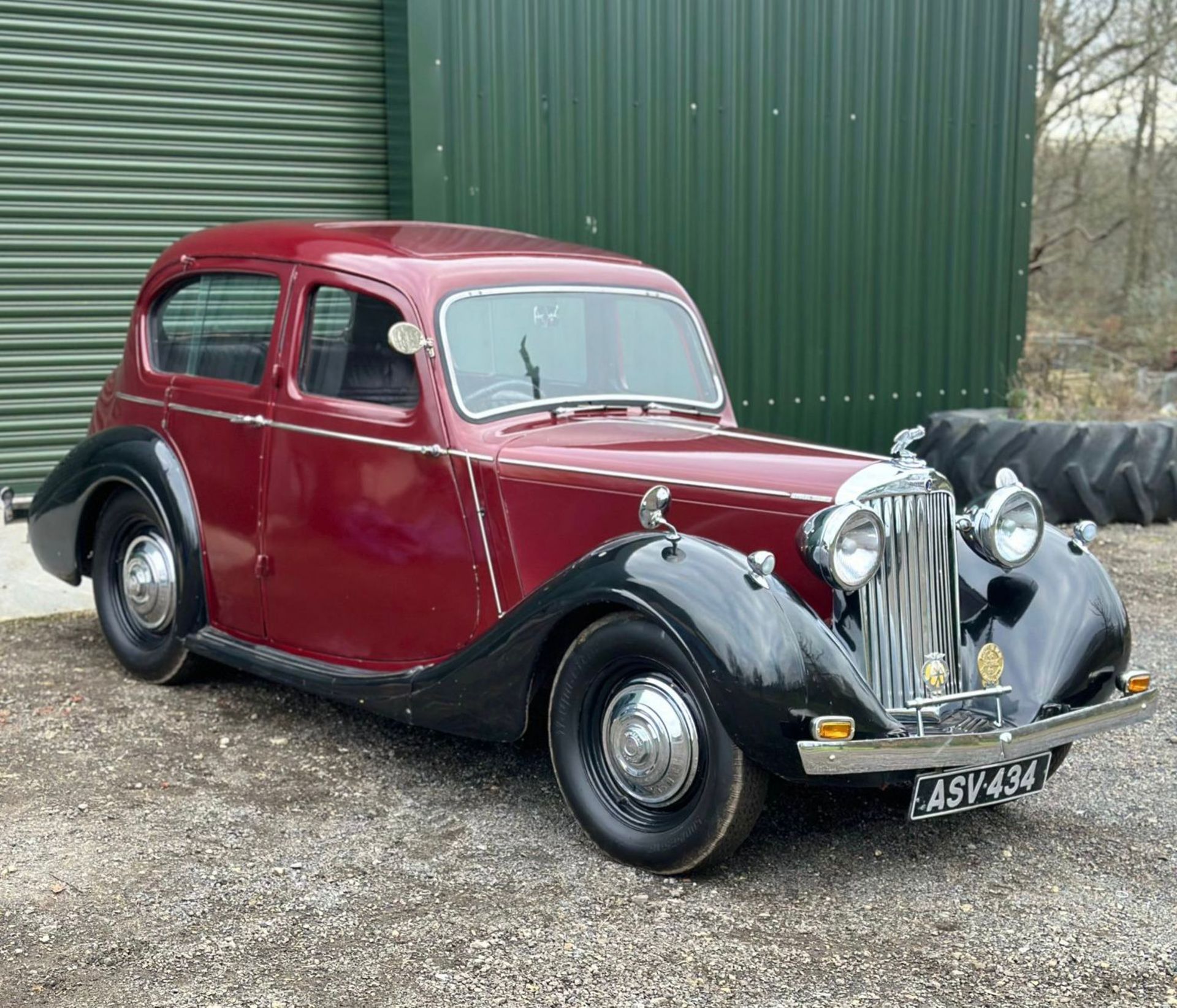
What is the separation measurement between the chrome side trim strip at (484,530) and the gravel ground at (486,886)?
0.58 m

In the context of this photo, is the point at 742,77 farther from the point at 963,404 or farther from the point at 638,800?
the point at 638,800

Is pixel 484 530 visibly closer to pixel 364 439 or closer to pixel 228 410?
pixel 364 439

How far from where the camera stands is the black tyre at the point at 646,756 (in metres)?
3.40

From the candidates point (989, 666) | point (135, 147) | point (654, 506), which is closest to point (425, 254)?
point (654, 506)

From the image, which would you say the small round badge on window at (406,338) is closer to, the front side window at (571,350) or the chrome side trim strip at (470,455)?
the front side window at (571,350)

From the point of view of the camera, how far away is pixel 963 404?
389 inches

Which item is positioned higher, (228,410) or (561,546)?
(228,410)

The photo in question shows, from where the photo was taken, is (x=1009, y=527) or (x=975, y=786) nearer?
(x=975, y=786)

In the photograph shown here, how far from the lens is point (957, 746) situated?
3.34 m

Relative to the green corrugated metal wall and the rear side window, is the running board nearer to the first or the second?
the rear side window

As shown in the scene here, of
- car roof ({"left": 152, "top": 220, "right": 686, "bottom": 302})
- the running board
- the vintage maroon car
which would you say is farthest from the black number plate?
car roof ({"left": 152, "top": 220, "right": 686, "bottom": 302})

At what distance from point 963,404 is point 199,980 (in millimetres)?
7933

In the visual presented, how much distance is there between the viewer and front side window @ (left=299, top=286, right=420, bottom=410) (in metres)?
4.40

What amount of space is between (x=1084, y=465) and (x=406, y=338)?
16.9 feet
